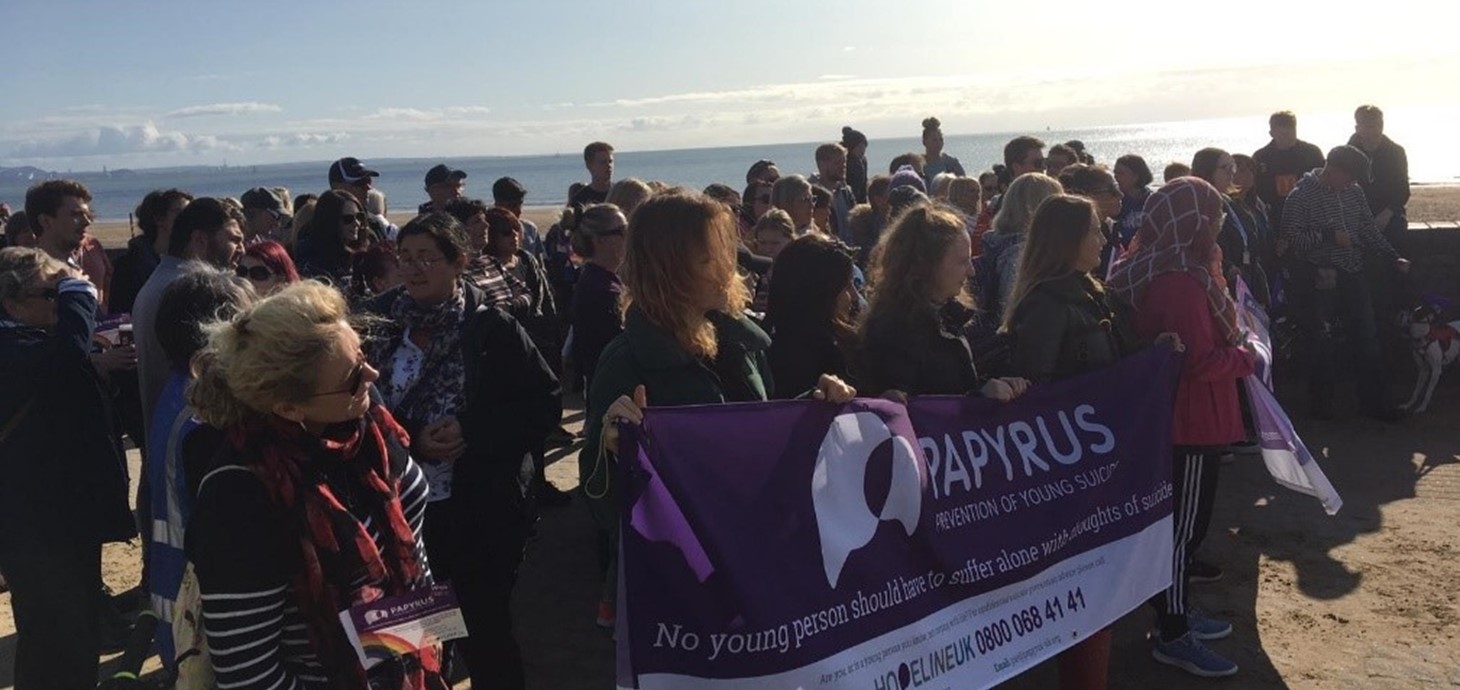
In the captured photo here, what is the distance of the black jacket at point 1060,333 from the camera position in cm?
411

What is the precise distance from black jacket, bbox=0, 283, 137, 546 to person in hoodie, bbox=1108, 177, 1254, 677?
13.6ft

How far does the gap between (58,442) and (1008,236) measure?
184 inches

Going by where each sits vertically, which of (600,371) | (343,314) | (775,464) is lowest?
(775,464)

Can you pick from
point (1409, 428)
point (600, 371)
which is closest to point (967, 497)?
point (600, 371)

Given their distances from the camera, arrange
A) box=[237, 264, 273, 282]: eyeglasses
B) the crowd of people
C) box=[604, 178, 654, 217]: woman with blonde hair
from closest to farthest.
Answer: the crowd of people, box=[237, 264, 273, 282]: eyeglasses, box=[604, 178, 654, 217]: woman with blonde hair

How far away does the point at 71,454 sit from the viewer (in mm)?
4008

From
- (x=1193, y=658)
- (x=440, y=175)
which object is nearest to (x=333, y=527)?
(x=1193, y=658)

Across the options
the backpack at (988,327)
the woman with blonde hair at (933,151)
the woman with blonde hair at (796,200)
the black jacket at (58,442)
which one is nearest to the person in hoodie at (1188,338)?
the backpack at (988,327)

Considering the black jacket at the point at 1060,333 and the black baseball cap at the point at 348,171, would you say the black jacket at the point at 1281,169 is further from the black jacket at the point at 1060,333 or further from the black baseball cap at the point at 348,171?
the black baseball cap at the point at 348,171

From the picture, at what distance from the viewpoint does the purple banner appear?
291 centimetres

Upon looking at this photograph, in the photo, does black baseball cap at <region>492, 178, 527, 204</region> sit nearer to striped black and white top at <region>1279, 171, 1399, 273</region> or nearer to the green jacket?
the green jacket

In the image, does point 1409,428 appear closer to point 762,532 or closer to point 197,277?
point 762,532

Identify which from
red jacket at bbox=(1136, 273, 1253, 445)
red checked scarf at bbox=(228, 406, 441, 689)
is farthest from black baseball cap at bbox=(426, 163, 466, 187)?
red checked scarf at bbox=(228, 406, 441, 689)

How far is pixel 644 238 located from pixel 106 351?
2.91m
